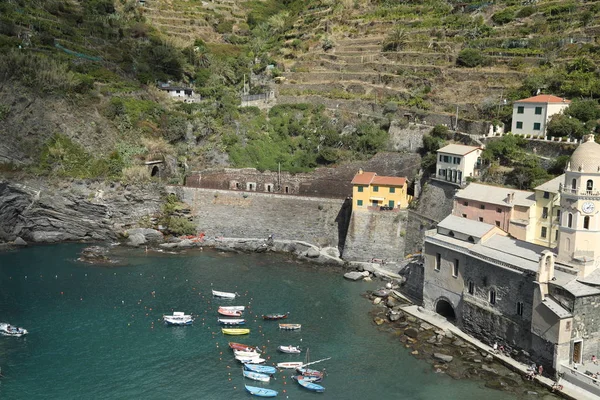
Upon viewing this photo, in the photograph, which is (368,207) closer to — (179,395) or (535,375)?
(535,375)

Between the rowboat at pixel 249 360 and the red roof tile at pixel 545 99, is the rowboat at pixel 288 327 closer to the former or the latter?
the rowboat at pixel 249 360

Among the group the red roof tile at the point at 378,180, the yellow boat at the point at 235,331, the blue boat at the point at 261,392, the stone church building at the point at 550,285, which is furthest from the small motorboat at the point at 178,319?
the red roof tile at the point at 378,180

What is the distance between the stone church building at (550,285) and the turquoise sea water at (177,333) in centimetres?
375

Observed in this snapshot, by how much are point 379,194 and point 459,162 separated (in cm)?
652

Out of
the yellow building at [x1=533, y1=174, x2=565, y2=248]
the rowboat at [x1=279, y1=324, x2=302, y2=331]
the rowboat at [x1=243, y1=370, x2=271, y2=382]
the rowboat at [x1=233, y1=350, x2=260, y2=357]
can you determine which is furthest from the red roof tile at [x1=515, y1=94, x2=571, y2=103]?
the rowboat at [x1=243, y1=370, x2=271, y2=382]

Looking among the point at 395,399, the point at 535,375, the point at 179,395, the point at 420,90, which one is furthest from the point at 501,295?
the point at 420,90

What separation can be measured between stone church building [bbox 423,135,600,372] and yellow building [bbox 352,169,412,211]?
39.9ft

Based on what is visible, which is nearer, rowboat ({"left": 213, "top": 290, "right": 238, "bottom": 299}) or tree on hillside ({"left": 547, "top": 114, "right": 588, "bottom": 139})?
rowboat ({"left": 213, "top": 290, "right": 238, "bottom": 299})

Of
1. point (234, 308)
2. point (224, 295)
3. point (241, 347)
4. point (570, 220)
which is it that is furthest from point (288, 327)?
point (570, 220)

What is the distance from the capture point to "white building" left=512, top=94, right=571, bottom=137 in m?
41.6

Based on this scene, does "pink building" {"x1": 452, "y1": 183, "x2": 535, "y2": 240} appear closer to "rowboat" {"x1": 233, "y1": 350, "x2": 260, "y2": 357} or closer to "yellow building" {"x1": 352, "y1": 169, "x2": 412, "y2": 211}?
"yellow building" {"x1": 352, "y1": 169, "x2": 412, "y2": 211}

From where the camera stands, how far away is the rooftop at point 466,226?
32906mm

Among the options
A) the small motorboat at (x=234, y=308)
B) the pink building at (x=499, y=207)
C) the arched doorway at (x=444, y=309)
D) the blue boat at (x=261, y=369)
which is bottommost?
the blue boat at (x=261, y=369)

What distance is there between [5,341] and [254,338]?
1343 centimetres
